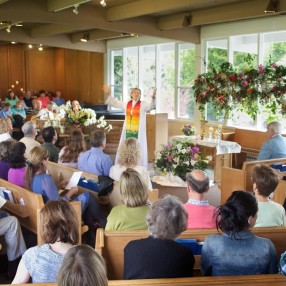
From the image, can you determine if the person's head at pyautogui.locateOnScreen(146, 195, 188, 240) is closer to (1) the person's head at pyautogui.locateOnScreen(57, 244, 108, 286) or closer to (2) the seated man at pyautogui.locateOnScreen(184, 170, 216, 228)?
(2) the seated man at pyautogui.locateOnScreen(184, 170, 216, 228)

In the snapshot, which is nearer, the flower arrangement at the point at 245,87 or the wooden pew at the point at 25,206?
the wooden pew at the point at 25,206

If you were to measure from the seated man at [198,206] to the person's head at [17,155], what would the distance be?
1953 millimetres

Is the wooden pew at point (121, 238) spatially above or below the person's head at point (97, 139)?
below

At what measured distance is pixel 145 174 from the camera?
15.5 ft

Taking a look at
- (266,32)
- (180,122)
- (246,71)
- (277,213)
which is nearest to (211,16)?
(266,32)

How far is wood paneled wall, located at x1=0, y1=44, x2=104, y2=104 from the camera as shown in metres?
16.8

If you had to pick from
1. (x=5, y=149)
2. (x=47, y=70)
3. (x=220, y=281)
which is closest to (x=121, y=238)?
(x=220, y=281)

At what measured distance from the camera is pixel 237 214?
2520 millimetres

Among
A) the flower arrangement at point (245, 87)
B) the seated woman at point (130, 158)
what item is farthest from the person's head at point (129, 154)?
the flower arrangement at point (245, 87)

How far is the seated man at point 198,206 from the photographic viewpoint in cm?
321

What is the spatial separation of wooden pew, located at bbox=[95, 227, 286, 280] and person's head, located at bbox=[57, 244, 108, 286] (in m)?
1.31

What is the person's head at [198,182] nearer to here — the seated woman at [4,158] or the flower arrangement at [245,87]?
the seated woman at [4,158]

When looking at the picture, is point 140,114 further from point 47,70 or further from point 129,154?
point 47,70

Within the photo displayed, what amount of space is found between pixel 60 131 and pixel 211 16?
3717 millimetres
